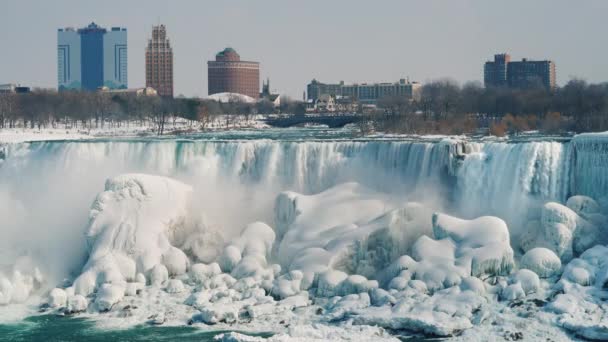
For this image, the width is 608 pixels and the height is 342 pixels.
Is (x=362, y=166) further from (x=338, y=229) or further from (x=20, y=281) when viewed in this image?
(x=20, y=281)

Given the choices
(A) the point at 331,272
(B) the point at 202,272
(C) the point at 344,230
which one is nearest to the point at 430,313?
(A) the point at 331,272

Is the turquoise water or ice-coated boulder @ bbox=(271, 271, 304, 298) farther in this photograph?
ice-coated boulder @ bbox=(271, 271, 304, 298)

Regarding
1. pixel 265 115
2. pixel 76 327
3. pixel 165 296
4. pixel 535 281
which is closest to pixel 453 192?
pixel 535 281

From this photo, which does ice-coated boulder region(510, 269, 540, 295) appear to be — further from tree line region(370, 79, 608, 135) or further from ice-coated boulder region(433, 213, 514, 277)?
tree line region(370, 79, 608, 135)

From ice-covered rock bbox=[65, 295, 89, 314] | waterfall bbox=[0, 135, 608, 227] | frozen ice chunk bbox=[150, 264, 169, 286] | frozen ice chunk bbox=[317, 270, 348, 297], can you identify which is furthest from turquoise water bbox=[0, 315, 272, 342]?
waterfall bbox=[0, 135, 608, 227]

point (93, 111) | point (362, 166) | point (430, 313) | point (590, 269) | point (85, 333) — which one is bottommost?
point (85, 333)

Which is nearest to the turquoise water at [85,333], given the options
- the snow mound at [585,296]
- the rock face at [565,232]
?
the snow mound at [585,296]
